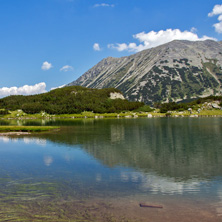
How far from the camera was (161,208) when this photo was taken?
63.8 feet

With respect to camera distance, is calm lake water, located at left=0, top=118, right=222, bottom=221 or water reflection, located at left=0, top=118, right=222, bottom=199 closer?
calm lake water, located at left=0, top=118, right=222, bottom=221

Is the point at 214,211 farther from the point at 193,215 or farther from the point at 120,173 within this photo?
the point at 120,173

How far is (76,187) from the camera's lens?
25641mm

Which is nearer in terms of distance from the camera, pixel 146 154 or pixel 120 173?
pixel 120 173

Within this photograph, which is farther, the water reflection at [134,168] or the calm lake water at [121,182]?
the water reflection at [134,168]

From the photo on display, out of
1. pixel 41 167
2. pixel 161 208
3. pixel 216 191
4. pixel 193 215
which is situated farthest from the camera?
pixel 41 167

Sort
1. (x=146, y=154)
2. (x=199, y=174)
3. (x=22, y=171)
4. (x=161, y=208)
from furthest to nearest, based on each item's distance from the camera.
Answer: (x=146, y=154), (x=22, y=171), (x=199, y=174), (x=161, y=208)

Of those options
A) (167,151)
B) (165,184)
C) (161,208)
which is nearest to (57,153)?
(167,151)

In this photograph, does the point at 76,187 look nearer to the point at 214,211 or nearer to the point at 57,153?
the point at 214,211

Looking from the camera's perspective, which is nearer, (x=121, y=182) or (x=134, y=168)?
(x=121, y=182)

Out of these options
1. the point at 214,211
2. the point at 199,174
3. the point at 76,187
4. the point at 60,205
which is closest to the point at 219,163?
the point at 199,174

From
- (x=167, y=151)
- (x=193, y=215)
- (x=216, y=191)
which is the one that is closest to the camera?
(x=193, y=215)

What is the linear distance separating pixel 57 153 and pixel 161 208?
32629mm

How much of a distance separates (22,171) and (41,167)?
124 inches
